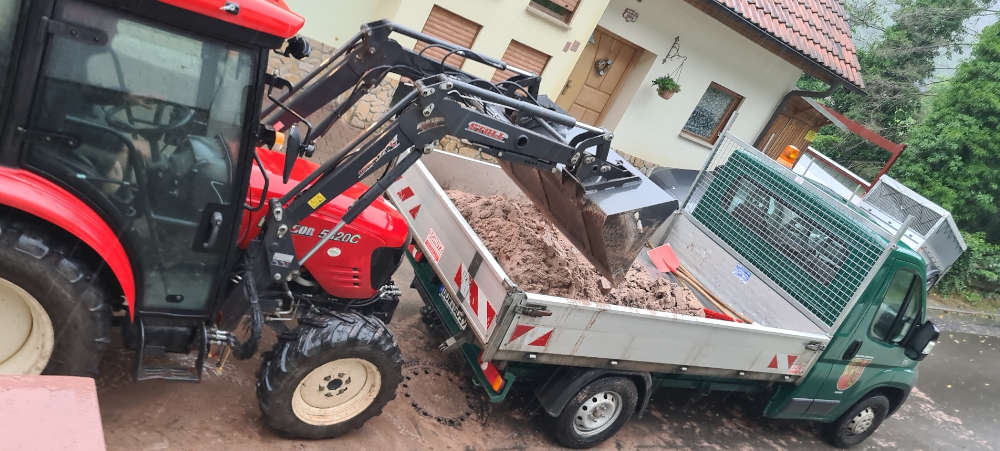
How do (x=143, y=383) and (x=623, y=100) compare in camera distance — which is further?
(x=623, y=100)

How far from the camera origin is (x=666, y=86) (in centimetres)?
1181

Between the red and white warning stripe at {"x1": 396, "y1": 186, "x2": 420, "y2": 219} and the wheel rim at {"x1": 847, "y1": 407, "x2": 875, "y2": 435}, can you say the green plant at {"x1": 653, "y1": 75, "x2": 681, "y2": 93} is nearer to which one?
the wheel rim at {"x1": 847, "y1": 407, "x2": 875, "y2": 435}

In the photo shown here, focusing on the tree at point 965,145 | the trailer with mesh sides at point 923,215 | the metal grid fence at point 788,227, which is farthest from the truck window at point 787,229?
the tree at point 965,145

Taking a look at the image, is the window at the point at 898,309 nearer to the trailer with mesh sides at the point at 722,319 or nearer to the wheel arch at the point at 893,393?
the trailer with mesh sides at the point at 722,319

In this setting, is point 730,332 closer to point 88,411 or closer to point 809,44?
point 88,411

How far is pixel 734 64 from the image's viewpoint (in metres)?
12.6

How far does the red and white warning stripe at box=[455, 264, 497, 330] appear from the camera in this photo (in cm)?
429

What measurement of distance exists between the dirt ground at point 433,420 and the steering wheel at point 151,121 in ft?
5.08

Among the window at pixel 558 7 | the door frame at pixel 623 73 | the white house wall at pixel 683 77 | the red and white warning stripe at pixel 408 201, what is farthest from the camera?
the white house wall at pixel 683 77

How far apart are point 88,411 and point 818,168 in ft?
34.1

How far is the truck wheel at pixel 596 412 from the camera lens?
4992 millimetres

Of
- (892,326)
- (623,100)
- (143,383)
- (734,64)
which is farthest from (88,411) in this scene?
(734,64)

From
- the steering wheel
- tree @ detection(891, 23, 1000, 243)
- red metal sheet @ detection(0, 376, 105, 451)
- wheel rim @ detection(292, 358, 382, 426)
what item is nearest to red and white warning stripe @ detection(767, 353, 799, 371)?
wheel rim @ detection(292, 358, 382, 426)

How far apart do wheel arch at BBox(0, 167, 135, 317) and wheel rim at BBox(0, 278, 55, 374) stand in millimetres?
340
